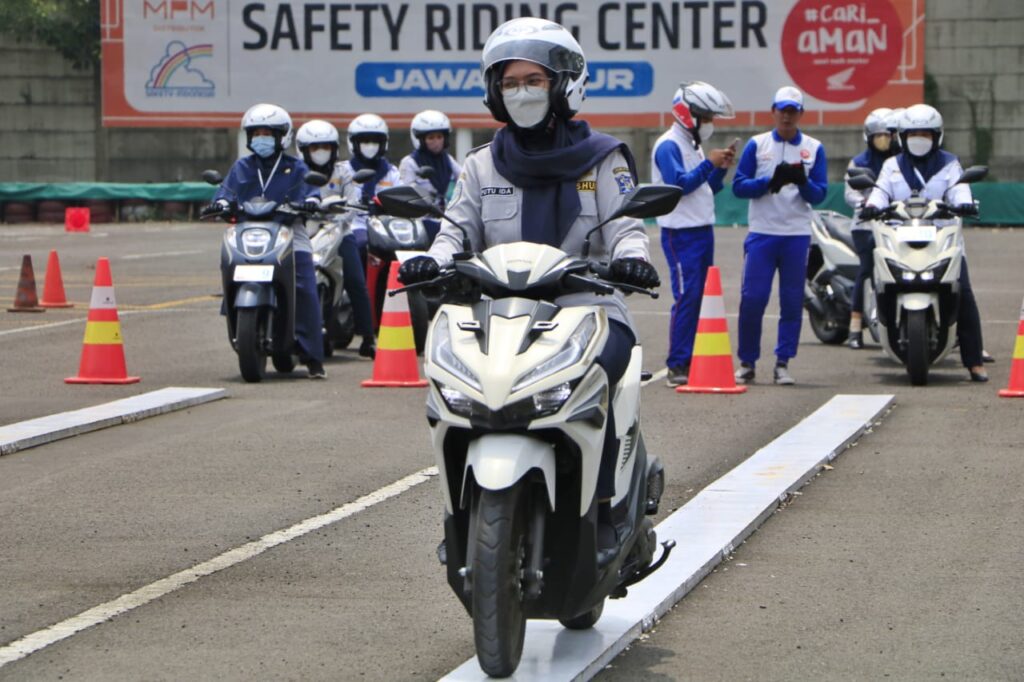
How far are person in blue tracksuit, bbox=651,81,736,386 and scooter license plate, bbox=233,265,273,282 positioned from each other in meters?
2.60

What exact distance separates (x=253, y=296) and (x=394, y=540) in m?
5.80

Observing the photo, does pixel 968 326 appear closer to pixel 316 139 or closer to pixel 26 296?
pixel 316 139

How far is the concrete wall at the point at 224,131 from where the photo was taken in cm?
5125

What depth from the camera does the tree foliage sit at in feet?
176

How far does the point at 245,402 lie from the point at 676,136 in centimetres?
333

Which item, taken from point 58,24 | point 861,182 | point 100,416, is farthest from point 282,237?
point 58,24

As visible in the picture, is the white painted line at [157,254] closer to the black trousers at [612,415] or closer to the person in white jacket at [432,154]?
the person in white jacket at [432,154]

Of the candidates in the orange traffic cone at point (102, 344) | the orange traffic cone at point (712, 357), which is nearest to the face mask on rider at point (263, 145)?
the orange traffic cone at point (102, 344)

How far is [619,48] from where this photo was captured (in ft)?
157

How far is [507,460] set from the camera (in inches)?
212

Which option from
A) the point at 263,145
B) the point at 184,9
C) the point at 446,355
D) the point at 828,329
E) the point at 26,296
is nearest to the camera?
the point at 446,355

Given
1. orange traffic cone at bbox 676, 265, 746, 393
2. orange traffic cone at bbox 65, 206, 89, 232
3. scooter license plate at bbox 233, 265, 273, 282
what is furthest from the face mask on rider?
orange traffic cone at bbox 65, 206, 89, 232

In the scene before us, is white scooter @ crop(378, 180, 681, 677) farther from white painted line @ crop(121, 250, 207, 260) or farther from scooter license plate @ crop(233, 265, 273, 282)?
white painted line @ crop(121, 250, 207, 260)

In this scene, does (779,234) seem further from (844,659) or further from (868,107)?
(868,107)
